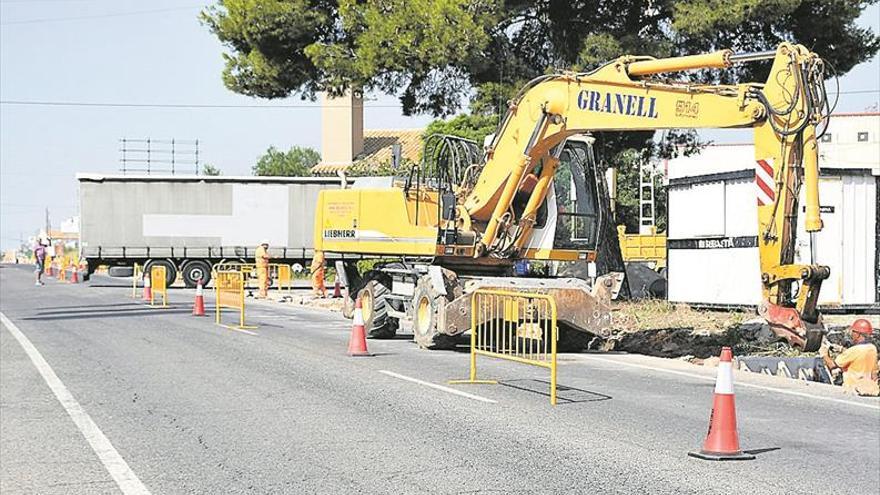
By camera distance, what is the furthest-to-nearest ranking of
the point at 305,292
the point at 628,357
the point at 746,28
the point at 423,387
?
the point at 305,292 < the point at 746,28 < the point at 628,357 < the point at 423,387

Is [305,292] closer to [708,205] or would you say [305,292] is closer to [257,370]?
[708,205]

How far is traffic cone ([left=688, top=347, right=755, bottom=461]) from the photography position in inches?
333

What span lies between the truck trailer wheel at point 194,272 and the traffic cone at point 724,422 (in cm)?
3290

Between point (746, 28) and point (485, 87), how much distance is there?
20.6 ft

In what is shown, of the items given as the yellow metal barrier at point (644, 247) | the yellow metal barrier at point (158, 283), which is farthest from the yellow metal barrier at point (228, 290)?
the yellow metal barrier at point (644, 247)

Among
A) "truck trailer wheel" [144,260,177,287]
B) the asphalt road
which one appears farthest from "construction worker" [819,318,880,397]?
"truck trailer wheel" [144,260,177,287]

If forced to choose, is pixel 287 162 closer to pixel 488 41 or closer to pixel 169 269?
pixel 169 269

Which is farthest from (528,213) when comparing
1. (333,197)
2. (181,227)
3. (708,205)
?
(181,227)

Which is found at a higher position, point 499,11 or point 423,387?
point 499,11

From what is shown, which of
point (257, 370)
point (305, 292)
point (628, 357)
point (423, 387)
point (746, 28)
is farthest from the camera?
point (305, 292)

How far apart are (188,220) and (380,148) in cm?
3412

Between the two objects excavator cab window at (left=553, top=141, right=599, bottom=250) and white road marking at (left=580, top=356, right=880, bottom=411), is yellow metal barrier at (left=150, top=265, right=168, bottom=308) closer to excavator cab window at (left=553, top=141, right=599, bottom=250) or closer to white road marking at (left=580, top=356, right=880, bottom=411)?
excavator cab window at (left=553, top=141, right=599, bottom=250)

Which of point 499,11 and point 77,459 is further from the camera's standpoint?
point 499,11

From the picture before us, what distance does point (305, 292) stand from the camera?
1470 inches
